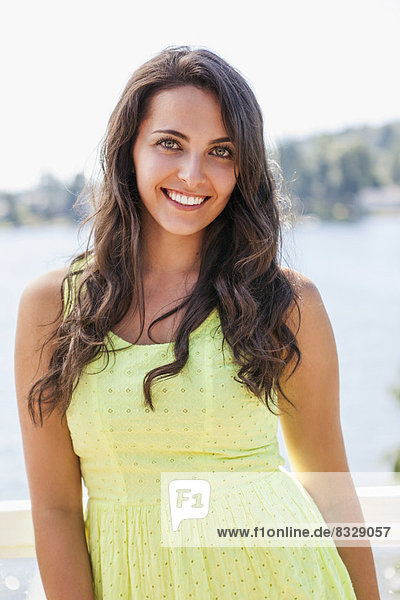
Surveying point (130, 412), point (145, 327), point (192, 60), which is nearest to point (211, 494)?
point (130, 412)

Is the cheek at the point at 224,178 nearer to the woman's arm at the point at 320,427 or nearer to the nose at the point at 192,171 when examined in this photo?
the nose at the point at 192,171

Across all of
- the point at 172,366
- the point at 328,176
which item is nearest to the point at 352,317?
the point at 328,176

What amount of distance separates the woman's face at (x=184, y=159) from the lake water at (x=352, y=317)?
368 inches

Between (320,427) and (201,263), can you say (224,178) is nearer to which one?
(201,263)

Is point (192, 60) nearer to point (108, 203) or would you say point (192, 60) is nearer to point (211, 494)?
point (108, 203)

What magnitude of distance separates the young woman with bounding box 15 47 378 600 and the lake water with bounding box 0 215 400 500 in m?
9.28

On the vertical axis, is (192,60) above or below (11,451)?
above

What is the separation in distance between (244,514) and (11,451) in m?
13.1

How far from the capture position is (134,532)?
52.1 inches

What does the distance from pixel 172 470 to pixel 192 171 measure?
1.91 ft

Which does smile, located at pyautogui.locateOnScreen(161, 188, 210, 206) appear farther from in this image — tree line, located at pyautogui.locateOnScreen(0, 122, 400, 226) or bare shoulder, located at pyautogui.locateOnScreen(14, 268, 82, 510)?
tree line, located at pyautogui.locateOnScreen(0, 122, 400, 226)

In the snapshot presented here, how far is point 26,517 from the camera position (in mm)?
1448

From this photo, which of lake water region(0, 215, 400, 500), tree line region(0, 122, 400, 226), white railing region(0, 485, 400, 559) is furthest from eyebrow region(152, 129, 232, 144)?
tree line region(0, 122, 400, 226)

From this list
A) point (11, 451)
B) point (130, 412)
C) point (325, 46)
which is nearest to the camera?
point (130, 412)
